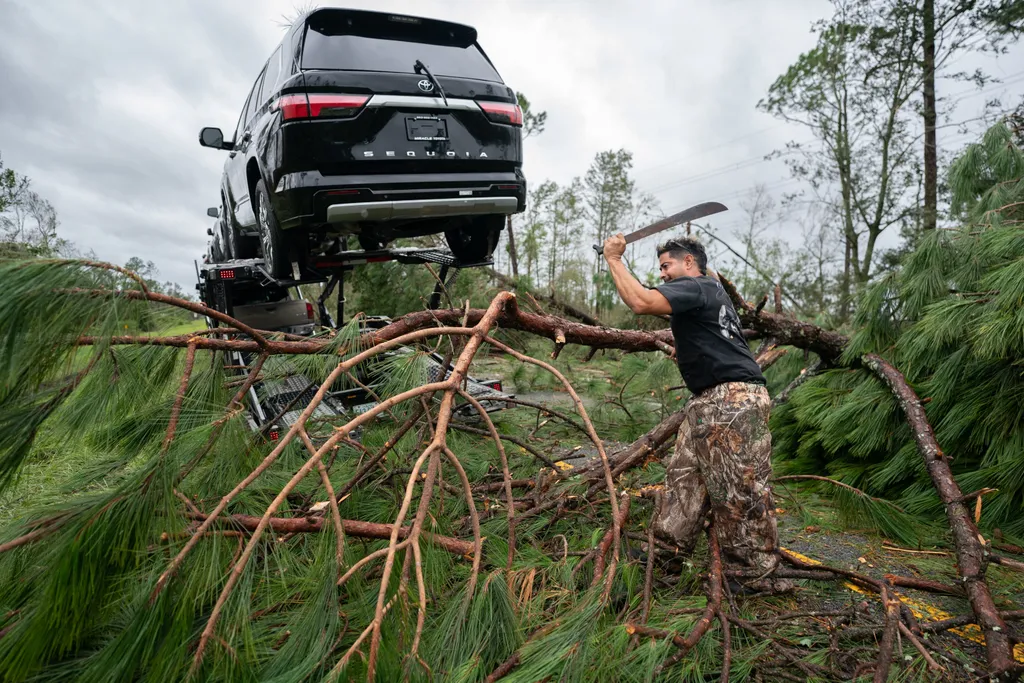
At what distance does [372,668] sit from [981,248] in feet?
12.7

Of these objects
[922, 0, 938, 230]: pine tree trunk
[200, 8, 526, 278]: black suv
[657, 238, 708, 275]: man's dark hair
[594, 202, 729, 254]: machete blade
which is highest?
[922, 0, 938, 230]: pine tree trunk

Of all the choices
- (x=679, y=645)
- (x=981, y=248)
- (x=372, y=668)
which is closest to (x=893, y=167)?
(x=981, y=248)

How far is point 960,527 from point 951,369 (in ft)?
3.69

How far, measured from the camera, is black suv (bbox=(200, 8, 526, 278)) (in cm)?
378

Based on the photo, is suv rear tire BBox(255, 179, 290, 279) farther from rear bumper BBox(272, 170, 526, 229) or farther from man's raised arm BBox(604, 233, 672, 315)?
man's raised arm BBox(604, 233, 672, 315)

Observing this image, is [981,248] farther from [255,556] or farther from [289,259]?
[289,259]

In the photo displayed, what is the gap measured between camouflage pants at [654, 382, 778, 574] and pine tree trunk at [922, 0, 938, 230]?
10920mm

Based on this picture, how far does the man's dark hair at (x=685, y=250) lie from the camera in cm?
278

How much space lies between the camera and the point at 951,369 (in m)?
3.21

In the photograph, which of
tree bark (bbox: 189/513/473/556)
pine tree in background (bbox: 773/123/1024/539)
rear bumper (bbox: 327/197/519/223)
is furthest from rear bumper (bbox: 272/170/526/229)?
pine tree in background (bbox: 773/123/1024/539)

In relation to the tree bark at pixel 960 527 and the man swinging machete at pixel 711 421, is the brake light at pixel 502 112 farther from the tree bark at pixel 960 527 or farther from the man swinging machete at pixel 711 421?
the tree bark at pixel 960 527

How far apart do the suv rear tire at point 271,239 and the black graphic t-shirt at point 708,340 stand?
2.99 metres

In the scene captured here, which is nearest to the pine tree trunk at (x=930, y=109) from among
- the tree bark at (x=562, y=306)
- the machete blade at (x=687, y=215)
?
the tree bark at (x=562, y=306)

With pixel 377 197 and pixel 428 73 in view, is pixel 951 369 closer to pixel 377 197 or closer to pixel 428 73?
pixel 377 197
